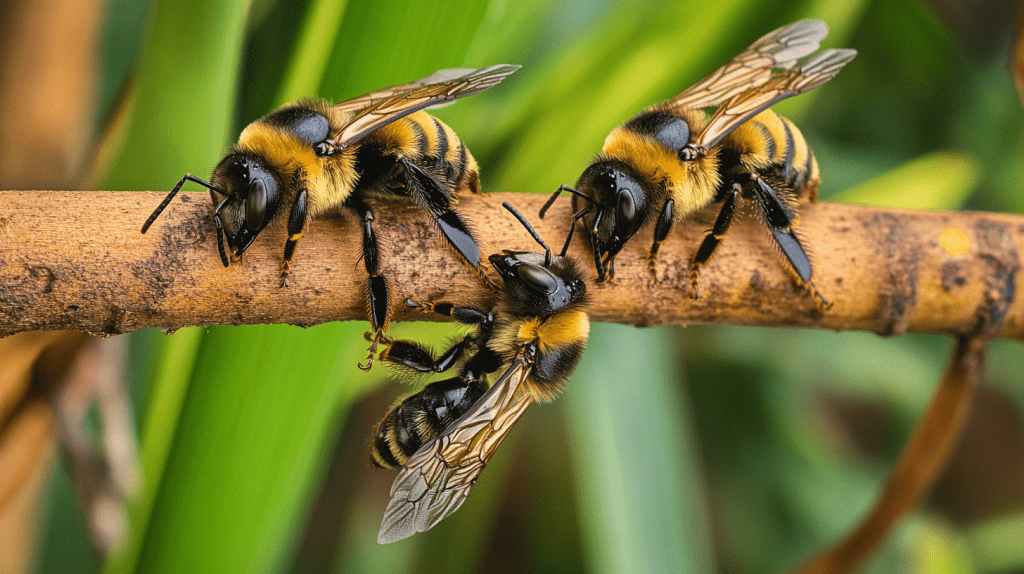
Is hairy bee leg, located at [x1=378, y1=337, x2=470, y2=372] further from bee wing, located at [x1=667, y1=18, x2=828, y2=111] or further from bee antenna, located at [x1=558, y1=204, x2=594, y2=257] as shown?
bee wing, located at [x1=667, y1=18, x2=828, y2=111]

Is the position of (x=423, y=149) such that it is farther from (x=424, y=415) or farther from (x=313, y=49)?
(x=424, y=415)

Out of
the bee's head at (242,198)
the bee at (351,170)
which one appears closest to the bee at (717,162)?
the bee at (351,170)

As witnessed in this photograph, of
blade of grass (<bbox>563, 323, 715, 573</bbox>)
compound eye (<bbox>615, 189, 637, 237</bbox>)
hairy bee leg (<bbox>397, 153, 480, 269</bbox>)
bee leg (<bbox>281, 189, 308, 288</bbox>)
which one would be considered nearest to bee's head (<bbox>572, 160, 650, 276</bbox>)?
compound eye (<bbox>615, 189, 637, 237</bbox>)

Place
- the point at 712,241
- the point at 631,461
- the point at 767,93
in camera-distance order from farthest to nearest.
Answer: the point at 631,461
the point at 767,93
the point at 712,241

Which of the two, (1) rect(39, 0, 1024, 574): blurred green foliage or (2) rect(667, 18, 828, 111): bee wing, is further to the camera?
(2) rect(667, 18, 828, 111): bee wing

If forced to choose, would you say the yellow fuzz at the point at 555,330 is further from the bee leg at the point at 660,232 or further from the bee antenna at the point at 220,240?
the bee antenna at the point at 220,240

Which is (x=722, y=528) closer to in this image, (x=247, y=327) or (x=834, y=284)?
(x=834, y=284)

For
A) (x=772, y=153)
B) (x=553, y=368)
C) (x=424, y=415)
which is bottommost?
(x=424, y=415)

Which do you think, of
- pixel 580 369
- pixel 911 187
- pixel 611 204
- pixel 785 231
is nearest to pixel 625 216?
pixel 611 204
